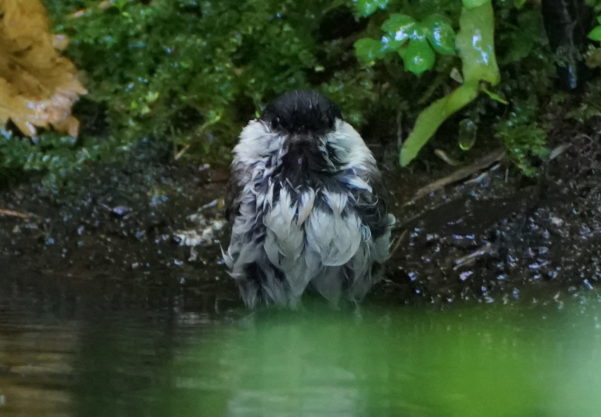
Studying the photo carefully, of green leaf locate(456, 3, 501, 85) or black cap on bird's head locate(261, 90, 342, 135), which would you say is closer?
black cap on bird's head locate(261, 90, 342, 135)

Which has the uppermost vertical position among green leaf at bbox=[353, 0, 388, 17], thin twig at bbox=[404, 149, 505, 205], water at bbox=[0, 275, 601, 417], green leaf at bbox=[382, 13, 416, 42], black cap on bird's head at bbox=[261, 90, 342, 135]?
green leaf at bbox=[353, 0, 388, 17]

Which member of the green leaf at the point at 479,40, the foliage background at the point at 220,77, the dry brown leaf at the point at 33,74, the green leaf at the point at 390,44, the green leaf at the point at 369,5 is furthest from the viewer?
the dry brown leaf at the point at 33,74

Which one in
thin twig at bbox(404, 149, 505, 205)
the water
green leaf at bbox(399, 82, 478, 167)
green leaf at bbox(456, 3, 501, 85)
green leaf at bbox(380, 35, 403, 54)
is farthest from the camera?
thin twig at bbox(404, 149, 505, 205)

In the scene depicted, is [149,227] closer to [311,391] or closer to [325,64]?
[325,64]

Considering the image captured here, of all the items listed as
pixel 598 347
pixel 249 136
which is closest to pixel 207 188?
pixel 249 136

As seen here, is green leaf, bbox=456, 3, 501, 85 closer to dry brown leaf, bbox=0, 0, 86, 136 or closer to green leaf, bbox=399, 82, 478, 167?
A: green leaf, bbox=399, 82, 478, 167

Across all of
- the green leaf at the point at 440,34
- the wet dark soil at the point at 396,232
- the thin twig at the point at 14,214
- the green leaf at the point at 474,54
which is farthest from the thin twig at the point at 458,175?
the thin twig at the point at 14,214

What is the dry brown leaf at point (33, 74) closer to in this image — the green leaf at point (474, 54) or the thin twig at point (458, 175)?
the thin twig at point (458, 175)

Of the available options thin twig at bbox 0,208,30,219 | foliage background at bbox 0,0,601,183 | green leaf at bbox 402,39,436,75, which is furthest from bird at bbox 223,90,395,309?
thin twig at bbox 0,208,30,219

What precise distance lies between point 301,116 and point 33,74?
6.20 feet

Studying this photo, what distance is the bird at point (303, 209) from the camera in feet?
11.0

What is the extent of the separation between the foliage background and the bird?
100cm

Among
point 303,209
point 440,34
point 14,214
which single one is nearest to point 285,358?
point 303,209

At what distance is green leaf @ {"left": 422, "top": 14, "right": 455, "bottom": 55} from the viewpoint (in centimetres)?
377
